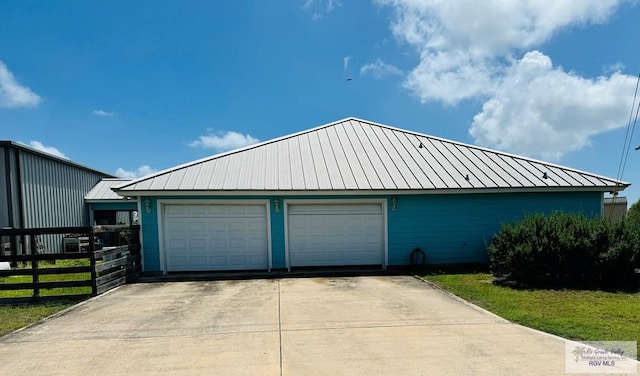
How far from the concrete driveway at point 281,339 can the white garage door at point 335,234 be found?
2963 mm

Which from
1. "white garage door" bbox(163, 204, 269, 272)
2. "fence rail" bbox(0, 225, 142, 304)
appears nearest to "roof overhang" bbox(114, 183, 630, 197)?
"white garage door" bbox(163, 204, 269, 272)

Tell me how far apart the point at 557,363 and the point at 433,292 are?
11.4 feet

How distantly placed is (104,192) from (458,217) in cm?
1823

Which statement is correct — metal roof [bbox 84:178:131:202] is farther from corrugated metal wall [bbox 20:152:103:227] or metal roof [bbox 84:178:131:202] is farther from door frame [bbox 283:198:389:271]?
door frame [bbox 283:198:389:271]

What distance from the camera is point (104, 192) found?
62.9 ft

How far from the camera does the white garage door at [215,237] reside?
948 centimetres

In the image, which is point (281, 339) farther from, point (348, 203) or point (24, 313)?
point (348, 203)

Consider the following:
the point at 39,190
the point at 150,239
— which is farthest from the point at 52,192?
the point at 150,239

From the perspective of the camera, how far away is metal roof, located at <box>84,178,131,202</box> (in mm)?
18453

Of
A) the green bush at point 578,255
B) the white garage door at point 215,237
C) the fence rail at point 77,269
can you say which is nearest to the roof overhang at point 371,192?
the white garage door at point 215,237

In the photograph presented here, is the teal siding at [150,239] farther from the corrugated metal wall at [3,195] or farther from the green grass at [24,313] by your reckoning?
the corrugated metal wall at [3,195]

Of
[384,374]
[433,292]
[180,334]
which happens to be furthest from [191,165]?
[384,374]

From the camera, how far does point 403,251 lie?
9.93m

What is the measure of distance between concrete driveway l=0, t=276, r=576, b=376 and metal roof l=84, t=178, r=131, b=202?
1343 cm
